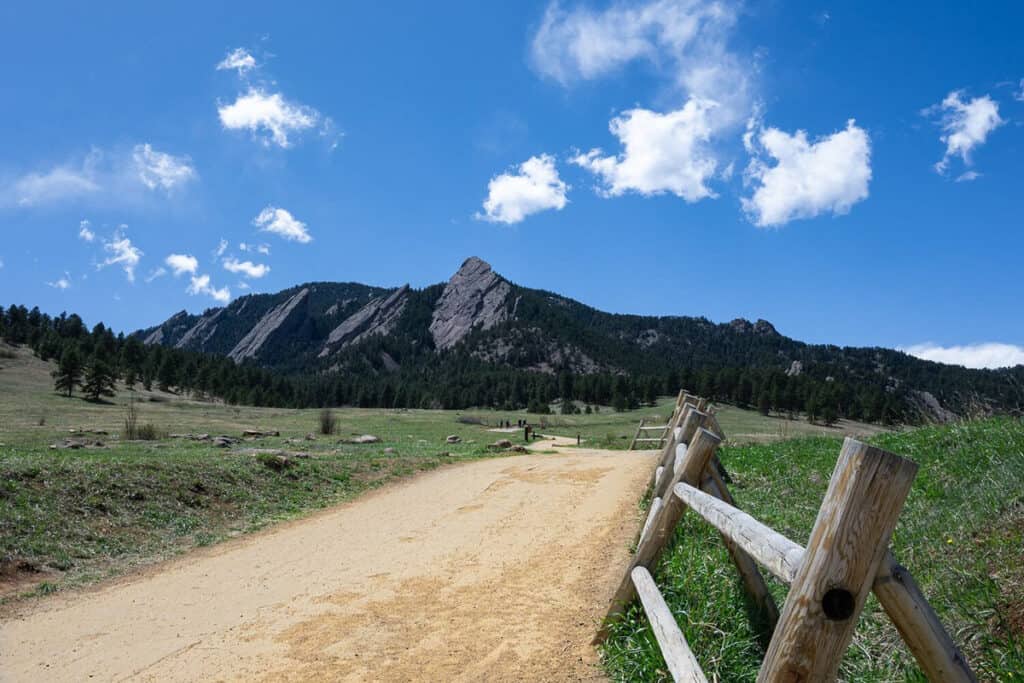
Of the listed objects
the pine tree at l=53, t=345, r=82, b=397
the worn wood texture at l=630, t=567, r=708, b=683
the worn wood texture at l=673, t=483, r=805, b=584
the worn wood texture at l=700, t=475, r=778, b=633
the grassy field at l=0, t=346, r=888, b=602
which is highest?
the worn wood texture at l=673, t=483, r=805, b=584

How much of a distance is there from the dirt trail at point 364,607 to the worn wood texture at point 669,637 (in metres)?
0.87

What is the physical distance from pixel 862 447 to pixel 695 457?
9.80ft

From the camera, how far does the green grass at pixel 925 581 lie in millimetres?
4137

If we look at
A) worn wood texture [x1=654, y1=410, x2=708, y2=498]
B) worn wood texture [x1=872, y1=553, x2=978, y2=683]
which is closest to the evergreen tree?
worn wood texture [x1=654, y1=410, x2=708, y2=498]

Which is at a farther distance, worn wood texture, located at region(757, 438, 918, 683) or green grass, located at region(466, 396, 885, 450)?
green grass, located at region(466, 396, 885, 450)

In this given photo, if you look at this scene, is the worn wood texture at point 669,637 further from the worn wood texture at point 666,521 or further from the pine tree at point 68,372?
the pine tree at point 68,372

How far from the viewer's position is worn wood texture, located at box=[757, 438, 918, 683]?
246 centimetres

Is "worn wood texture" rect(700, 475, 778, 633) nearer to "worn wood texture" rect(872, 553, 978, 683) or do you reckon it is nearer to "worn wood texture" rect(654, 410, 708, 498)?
"worn wood texture" rect(654, 410, 708, 498)

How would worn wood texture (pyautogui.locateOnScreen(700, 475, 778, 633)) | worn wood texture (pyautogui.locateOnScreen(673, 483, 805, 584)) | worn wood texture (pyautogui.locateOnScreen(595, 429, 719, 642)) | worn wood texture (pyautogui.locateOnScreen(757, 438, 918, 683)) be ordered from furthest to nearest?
1. worn wood texture (pyautogui.locateOnScreen(595, 429, 719, 642))
2. worn wood texture (pyautogui.locateOnScreen(700, 475, 778, 633))
3. worn wood texture (pyautogui.locateOnScreen(673, 483, 805, 584))
4. worn wood texture (pyautogui.locateOnScreen(757, 438, 918, 683))

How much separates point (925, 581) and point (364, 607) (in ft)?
19.8

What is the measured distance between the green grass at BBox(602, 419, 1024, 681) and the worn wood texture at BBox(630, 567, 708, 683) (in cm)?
38

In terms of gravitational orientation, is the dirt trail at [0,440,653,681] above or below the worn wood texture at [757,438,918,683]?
below

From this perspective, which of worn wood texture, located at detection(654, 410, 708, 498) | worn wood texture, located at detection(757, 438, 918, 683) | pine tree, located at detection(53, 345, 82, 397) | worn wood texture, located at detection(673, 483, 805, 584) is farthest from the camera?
pine tree, located at detection(53, 345, 82, 397)

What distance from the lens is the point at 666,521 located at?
5.53 meters
